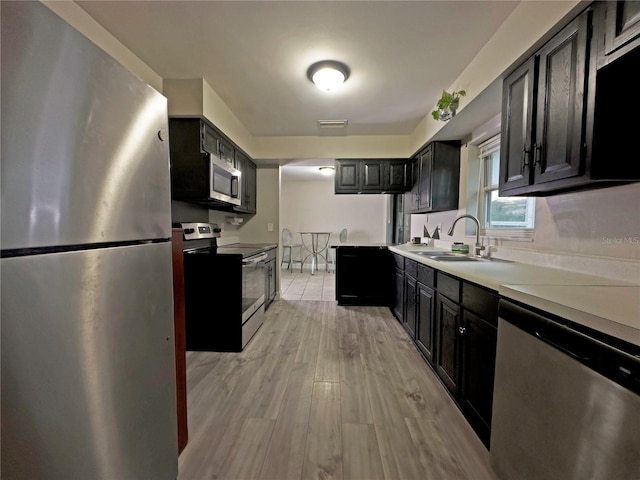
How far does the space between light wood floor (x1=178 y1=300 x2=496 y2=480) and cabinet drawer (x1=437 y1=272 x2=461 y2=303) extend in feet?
2.25

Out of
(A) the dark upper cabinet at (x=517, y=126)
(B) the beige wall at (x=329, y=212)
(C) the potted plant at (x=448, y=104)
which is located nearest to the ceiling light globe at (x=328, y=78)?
(C) the potted plant at (x=448, y=104)

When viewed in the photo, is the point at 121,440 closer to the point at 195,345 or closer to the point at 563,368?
the point at 563,368

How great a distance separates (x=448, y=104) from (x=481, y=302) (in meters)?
1.74

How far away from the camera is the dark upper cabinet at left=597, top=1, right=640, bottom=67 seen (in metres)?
0.99

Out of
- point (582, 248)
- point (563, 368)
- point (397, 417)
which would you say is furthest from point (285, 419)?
point (582, 248)

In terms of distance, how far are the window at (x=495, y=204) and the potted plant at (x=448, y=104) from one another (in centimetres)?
54

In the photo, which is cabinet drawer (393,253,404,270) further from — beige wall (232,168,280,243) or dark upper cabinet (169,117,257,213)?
dark upper cabinet (169,117,257,213)

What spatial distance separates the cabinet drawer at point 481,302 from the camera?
130cm

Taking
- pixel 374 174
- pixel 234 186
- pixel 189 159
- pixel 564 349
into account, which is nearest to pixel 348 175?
pixel 374 174

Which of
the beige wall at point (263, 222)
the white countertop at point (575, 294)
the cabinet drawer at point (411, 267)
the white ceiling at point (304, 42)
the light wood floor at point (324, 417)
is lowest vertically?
the light wood floor at point (324, 417)

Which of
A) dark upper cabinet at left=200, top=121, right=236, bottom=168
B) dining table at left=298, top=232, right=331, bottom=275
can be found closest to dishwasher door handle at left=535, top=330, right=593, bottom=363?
dark upper cabinet at left=200, top=121, right=236, bottom=168

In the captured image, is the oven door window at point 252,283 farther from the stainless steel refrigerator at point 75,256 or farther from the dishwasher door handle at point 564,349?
the dishwasher door handle at point 564,349

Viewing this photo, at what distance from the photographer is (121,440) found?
0.84 m

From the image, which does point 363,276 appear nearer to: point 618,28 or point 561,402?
point 561,402
